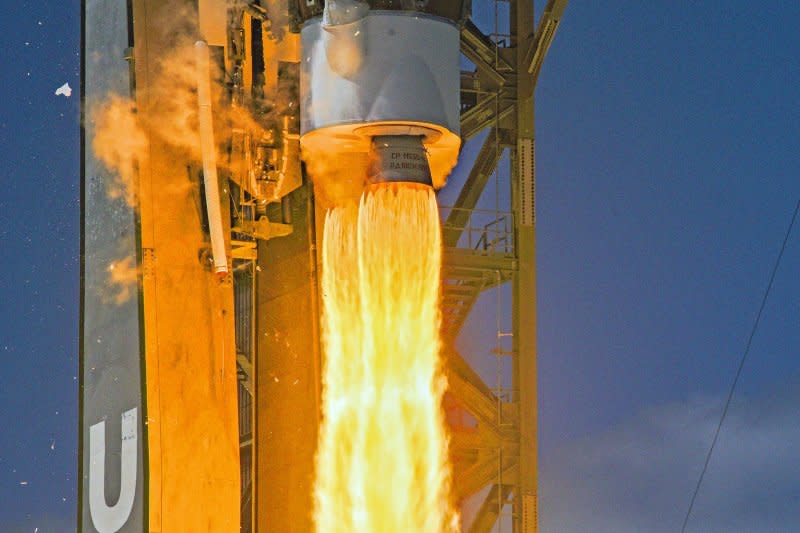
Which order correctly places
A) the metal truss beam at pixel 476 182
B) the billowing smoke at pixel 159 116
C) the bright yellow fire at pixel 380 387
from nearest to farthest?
the billowing smoke at pixel 159 116 < the bright yellow fire at pixel 380 387 < the metal truss beam at pixel 476 182

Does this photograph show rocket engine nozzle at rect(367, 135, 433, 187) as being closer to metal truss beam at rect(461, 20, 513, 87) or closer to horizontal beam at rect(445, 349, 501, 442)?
horizontal beam at rect(445, 349, 501, 442)

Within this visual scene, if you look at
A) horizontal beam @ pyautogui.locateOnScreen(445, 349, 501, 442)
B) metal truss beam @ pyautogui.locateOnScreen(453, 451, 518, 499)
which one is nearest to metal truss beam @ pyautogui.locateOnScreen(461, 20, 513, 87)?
horizontal beam @ pyautogui.locateOnScreen(445, 349, 501, 442)

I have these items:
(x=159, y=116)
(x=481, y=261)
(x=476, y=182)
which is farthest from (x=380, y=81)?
(x=476, y=182)

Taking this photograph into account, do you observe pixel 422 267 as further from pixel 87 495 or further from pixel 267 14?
pixel 87 495

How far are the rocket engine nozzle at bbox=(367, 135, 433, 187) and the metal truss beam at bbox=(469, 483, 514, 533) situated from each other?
10.4 meters

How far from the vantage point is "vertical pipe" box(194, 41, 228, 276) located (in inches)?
384

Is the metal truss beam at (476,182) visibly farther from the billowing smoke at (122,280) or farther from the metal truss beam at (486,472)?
the billowing smoke at (122,280)

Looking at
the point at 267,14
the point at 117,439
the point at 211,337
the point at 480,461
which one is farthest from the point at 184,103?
the point at 480,461

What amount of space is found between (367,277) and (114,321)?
1.52m

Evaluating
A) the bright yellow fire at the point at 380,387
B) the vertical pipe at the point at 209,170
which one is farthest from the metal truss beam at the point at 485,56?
the vertical pipe at the point at 209,170

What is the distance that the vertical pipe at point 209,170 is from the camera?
977 cm

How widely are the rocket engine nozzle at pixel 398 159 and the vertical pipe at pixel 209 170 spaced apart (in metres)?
0.99

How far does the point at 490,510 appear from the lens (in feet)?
64.1

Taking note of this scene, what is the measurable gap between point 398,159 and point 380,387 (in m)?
1.54
